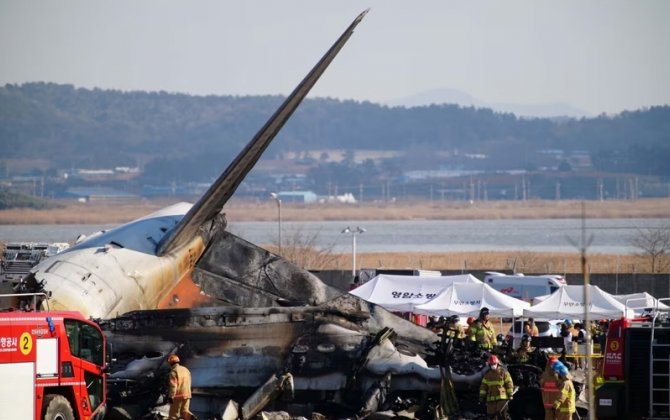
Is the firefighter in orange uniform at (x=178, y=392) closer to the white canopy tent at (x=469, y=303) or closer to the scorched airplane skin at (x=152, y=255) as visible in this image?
the scorched airplane skin at (x=152, y=255)

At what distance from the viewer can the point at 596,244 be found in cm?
14475

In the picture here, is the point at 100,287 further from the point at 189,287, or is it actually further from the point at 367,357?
the point at 367,357

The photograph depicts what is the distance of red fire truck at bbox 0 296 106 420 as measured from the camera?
824 inches

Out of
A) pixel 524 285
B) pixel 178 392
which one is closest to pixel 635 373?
pixel 178 392

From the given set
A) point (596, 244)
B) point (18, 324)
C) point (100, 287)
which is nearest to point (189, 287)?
point (100, 287)

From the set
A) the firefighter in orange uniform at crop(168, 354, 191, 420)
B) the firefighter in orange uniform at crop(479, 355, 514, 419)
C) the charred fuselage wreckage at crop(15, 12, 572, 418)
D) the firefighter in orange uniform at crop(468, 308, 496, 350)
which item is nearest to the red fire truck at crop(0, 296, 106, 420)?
the firefighter in orange uniform at crop(168, 354, 191, 420)

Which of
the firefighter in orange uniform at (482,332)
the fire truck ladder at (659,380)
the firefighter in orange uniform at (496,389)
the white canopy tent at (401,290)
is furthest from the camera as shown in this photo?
the white canopy tent at (401,290)

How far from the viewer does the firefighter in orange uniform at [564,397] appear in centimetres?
2322

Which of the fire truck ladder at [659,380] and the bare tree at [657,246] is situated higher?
the fire truck ladder at [659,380]

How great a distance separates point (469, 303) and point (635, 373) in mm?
21024

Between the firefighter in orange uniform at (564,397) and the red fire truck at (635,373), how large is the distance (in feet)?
4.56

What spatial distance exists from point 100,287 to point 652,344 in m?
11.6

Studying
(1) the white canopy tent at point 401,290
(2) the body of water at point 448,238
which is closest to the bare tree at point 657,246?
(2) the body of water at point 448,238

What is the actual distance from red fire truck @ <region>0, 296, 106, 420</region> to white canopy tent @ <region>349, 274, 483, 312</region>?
79.7 feet
